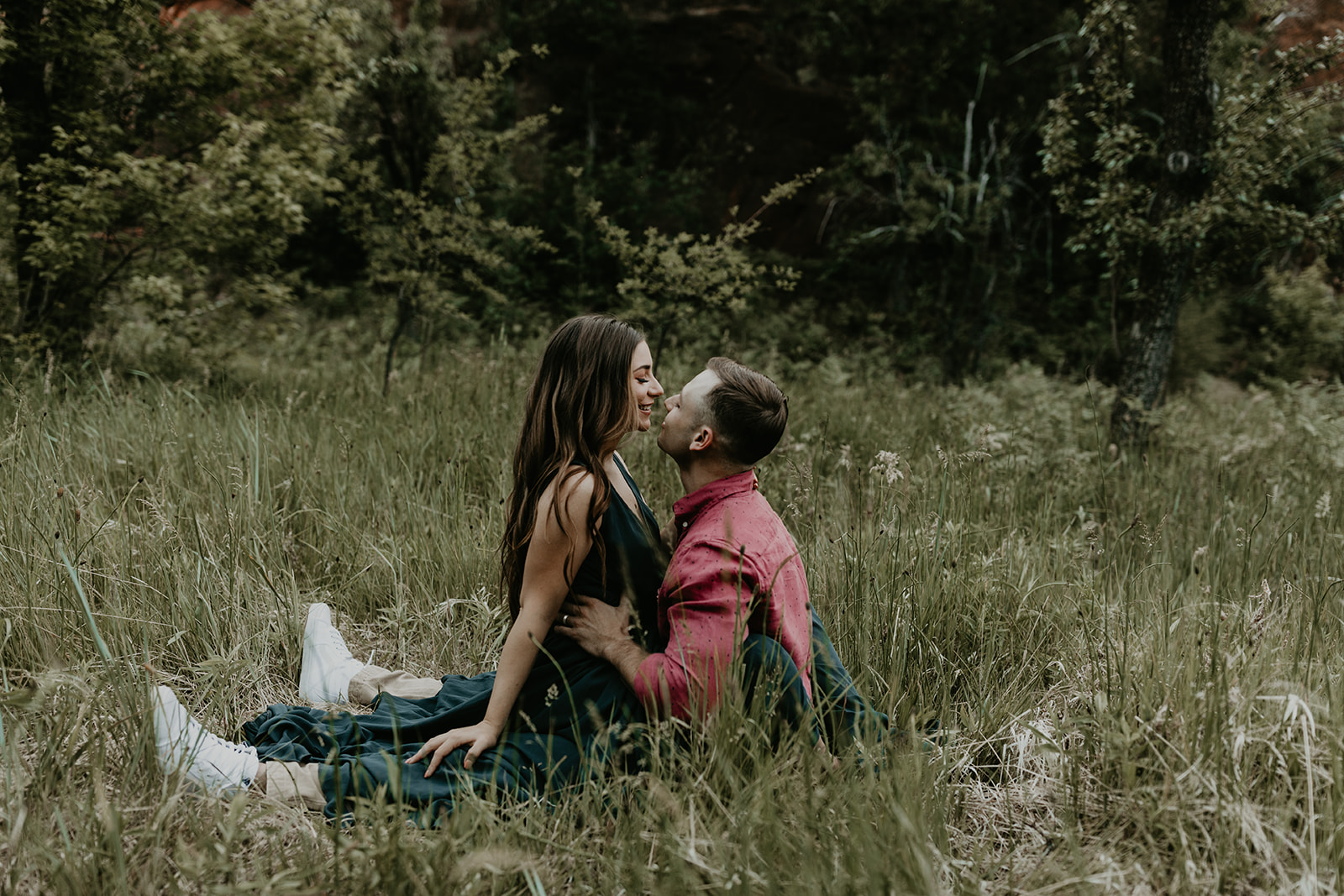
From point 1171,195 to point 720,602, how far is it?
7029 millimetres

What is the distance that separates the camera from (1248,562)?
3.45 meters

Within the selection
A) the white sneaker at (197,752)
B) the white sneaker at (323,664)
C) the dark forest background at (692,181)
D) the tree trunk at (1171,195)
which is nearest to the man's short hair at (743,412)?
the white sneaker at (197,752)

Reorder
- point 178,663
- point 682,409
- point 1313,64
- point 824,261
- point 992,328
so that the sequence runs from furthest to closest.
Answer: point 824,261 < point 992,328 < point 1313,64 < point 178,663 < point 682,409

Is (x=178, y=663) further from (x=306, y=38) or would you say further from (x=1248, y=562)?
(x=306, y=38)

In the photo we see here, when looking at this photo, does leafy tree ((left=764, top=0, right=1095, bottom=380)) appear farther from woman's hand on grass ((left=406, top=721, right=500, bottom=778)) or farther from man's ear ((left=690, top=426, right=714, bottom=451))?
woman's hand on grass ((left=406, top=721, right=500, bottom=778))

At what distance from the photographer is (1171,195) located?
6.89m

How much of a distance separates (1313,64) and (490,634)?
7.98m

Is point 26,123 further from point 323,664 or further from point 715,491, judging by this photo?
point 715,491

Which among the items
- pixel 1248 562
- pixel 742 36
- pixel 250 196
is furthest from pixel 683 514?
pixel 742 36

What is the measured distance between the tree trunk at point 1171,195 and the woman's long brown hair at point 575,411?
228 inches

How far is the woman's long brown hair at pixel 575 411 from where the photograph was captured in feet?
7.40

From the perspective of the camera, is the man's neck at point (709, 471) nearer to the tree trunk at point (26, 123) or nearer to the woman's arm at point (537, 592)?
the woman's arm at point (537, 592)

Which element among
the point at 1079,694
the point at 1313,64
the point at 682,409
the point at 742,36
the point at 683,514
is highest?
the point at 742,36

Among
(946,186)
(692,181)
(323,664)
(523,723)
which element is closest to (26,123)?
(323,664)
